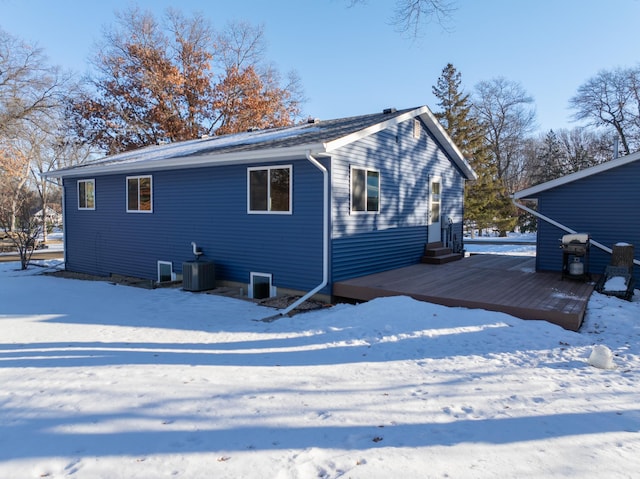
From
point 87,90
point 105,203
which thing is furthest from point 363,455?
point 87,90

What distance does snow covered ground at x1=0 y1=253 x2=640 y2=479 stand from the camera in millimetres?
2535

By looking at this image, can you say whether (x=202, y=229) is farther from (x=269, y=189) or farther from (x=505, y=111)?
(x=505, y=111)

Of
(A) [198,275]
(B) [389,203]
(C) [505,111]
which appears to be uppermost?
(C) [505,111]

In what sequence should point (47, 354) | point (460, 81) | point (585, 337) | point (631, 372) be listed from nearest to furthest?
point (631, 372)
point (47, 354)
point (585, 337)
point (460, 81)

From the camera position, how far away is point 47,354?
490cm

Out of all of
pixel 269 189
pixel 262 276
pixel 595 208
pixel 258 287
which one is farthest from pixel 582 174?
pixel 258 287

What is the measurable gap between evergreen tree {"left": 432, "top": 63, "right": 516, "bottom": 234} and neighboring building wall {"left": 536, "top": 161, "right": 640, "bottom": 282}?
1569 cm

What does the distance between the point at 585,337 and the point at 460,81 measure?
24.0 m

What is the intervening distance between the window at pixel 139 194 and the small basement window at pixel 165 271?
141 cm

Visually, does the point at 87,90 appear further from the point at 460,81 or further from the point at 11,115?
the point at 460,81

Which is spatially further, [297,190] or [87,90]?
[87,90]

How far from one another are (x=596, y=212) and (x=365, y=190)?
4974 mm

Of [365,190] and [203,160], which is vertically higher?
[203,160]

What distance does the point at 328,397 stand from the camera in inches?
140
